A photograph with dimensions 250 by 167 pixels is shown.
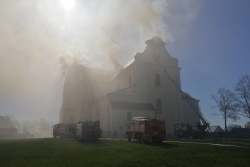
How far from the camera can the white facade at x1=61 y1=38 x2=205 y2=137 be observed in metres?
43.2

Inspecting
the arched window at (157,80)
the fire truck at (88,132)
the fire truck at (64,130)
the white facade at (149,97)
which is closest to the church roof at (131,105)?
the white facade at (149,97)

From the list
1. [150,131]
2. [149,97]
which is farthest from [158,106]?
[150,131]

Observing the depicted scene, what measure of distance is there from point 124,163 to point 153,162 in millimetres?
1721

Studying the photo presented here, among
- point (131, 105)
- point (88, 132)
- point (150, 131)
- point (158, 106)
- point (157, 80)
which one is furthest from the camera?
point (157, 80)

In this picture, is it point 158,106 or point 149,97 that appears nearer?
point 149,97

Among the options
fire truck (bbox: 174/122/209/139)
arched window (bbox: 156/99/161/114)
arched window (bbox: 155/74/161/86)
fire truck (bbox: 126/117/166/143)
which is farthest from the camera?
arched window (bbox: 155/74/161/86)

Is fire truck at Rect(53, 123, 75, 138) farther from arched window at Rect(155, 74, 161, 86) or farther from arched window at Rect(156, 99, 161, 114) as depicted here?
arched window at Rect(155, 74, 161, 86)

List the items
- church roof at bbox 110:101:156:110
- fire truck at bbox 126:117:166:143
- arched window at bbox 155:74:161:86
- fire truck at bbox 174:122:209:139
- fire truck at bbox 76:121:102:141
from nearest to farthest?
fire truck at bbox 126:117:166:143, fire truck at bbox 76:121:102:141, fire truck at bbox 174:122:209:139, church roof at bbox 110:101:156:110, arched window at bbox 155:74:161:86

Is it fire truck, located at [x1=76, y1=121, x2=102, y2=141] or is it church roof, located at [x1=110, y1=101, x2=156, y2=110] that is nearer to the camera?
fire truck, located at [x1=76, y1=121, x2=102, y2=141]

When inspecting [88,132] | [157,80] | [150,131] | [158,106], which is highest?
[157,80]

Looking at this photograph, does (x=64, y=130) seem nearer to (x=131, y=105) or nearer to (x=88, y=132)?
(x=88, y=132)

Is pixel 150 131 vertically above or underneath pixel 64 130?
above

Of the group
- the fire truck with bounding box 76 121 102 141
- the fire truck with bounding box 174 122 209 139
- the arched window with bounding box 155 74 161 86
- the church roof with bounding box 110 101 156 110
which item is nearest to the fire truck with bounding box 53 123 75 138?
the fire truck with bounding box 76 121 102 141

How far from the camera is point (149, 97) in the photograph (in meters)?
47.9
